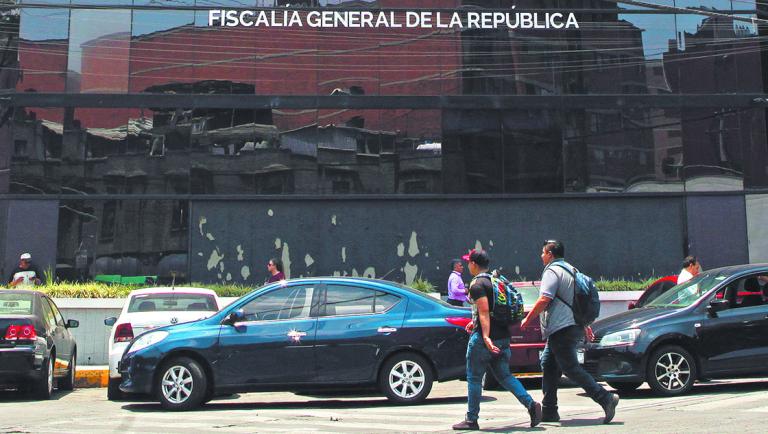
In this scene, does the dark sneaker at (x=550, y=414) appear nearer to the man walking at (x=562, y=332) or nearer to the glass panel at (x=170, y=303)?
the man walking at (x=562, y=332)

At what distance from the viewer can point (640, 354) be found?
10680 mm

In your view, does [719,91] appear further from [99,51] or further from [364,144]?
[99,51]

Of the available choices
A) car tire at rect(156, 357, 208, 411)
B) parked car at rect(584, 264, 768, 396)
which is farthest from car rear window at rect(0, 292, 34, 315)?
parked car at rect(584, 264, 768, 396)

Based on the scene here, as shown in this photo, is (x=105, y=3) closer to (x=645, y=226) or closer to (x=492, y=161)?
(x=492, y=161)

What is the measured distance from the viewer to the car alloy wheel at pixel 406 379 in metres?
10.3

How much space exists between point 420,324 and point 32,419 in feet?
14.6

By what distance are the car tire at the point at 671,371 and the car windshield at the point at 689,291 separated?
0.76m

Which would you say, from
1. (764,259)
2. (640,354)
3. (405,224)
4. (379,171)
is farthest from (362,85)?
(640,354)

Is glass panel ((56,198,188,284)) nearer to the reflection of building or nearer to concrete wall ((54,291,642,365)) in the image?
concrete wall ((54,291,642,365))

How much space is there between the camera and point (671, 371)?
35.2 feet

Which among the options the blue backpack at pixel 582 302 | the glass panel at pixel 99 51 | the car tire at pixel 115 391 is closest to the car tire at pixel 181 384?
the car tire at pixel 115 391

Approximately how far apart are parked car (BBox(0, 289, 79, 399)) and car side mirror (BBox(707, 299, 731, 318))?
27.9 ft

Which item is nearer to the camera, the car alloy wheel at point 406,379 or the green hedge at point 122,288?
the car alloy wheel at point 406,379

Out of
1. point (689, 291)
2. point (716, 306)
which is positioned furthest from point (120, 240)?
point (716, 306)
